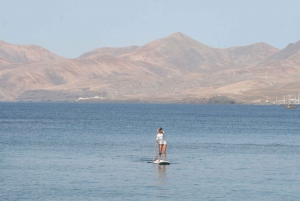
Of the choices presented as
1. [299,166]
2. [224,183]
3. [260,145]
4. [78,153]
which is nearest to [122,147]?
[78,153]

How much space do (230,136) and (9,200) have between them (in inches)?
1982

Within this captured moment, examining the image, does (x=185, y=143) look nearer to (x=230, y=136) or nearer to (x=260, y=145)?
(x=260, y=145)

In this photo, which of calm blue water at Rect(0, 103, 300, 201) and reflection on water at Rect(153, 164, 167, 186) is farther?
reflection on water at Rect(153, 164, 167, 186)

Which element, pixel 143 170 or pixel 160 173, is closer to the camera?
pixel 160 173

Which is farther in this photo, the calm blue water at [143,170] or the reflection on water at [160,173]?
the reflection on water at [160,173]

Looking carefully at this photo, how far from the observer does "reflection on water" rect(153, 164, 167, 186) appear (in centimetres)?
3981

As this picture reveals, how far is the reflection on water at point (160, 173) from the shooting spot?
39812 millimetres

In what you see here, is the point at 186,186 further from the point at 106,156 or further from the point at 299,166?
the point at 106,156

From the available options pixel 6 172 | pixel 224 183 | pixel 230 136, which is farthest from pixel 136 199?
pixel 230 136

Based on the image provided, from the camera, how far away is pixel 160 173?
A: 1709 inches

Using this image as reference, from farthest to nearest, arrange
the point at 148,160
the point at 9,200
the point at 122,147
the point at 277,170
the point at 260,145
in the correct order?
1. the point at 260,145
2. the point at 122,147
3. the point at 148,160
4. the point at 277,170
5. the point at 9,200

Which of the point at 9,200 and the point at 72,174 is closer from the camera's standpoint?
the point at 9,200

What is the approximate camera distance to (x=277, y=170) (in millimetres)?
45094

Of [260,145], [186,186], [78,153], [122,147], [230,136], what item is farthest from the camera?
[230,136]
